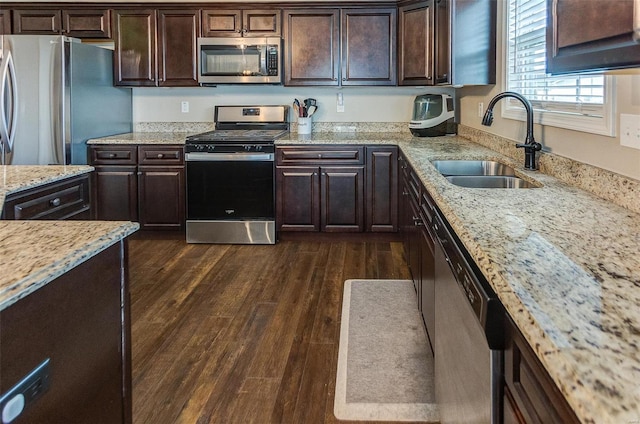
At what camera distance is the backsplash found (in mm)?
1688

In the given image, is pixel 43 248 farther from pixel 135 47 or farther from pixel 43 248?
pixel 135 47

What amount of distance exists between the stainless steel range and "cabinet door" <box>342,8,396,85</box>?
99cm

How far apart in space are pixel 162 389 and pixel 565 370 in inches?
72.4

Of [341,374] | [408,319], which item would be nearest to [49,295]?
[341,374]

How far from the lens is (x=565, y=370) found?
677mm

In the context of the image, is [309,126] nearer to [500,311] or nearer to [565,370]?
[500,311]

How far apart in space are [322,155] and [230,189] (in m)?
0.83

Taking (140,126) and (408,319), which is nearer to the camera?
(408,319)

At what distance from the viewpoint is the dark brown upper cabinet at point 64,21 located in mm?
4695

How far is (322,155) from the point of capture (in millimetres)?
4484

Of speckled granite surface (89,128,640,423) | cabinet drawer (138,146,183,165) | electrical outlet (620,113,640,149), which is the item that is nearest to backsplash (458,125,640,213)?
speckled granite surface (89,128,640,423)

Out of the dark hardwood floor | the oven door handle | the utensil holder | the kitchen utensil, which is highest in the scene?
the kitchen utensil

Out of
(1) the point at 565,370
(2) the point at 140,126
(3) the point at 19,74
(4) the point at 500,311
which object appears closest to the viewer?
(1) the point at 565,370

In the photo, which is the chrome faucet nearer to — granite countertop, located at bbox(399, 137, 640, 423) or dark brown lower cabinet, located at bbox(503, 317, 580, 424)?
granite countertop, located at bbox(399, 137, 640, 423)
